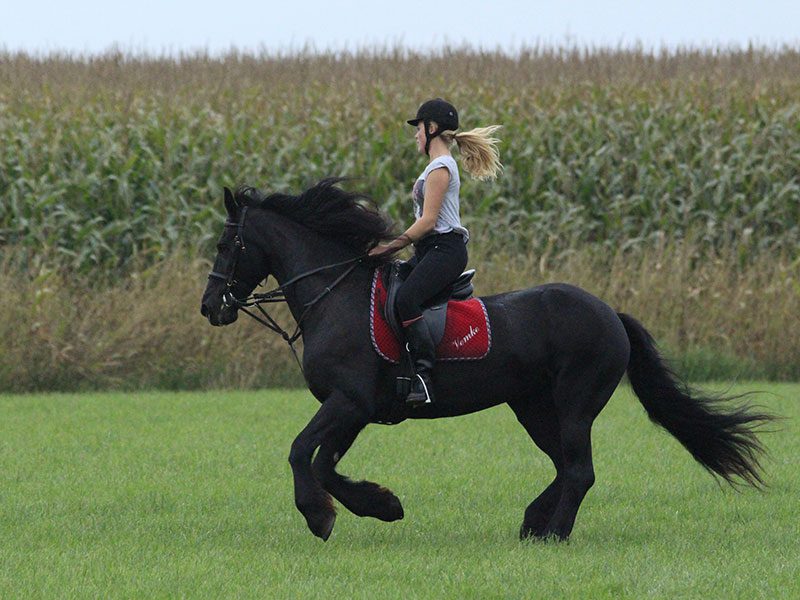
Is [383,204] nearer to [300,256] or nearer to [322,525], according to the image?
[300,256]

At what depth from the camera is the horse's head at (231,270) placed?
8.81 m

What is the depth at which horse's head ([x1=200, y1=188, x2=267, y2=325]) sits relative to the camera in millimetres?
8812

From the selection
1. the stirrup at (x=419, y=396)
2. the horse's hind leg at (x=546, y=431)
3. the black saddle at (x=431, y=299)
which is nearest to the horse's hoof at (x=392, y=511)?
the stirrup at (x=419, y=396)

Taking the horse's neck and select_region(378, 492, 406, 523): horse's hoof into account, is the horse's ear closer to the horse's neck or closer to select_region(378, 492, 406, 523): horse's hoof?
the horse's neck

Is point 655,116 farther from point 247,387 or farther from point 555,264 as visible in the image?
point 247,387

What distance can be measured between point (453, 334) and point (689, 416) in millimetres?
→ 1787

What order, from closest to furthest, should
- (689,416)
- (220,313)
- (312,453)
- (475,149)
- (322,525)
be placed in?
(322,525)
(312,453)
(475,149)
(220,313)
(689,416)

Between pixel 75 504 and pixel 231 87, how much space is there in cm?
1790

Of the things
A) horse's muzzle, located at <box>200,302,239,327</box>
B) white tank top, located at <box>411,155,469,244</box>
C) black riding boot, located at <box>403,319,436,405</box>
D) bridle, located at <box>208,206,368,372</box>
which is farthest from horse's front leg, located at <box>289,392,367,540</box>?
white tank top, located at <box>411,155,469,244</box>

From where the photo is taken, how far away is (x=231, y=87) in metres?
26.9

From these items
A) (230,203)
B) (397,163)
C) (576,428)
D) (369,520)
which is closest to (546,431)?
(576,428)

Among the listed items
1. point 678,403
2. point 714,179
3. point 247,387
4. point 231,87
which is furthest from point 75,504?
point 231,87

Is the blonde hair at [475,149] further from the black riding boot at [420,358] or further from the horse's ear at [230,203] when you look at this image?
the horse's ear at [230,203]

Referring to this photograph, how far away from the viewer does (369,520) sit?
949 centimetres
